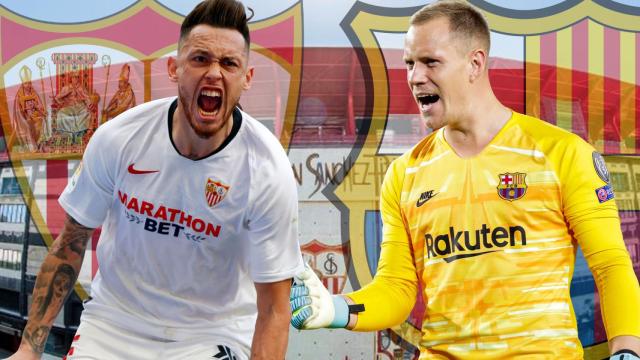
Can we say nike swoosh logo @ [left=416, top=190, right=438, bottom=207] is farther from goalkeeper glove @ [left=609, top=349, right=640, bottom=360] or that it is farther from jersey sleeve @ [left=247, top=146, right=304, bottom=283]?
goalkeeper glove @ [left=609, top=349, right=640, bottom=360]

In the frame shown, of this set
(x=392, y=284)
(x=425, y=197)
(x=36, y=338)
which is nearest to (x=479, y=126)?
(x=425, y=197)

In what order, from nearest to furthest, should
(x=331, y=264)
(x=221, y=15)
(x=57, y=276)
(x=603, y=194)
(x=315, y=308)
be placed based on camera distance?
1. (x=603, y=194)
2. (x=221, y=15)
3. (x=315, y=308)
4. (x=57, y=276)
5. (x=331, y=264)

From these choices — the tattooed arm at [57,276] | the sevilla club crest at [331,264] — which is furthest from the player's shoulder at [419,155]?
the sevilla club crest at [331,264]

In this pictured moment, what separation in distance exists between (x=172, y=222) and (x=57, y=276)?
0.60 m

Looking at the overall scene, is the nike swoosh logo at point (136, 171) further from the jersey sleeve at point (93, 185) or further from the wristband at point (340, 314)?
the wristband at point (340, 314)

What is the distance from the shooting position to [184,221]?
242 cm

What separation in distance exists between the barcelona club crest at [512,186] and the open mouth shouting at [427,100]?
407 mm

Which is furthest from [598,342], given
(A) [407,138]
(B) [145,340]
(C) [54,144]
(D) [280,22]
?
(C) [54,144]

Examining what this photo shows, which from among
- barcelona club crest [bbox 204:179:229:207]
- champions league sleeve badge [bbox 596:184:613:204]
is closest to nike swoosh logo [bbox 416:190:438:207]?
champions league sleeve badge [bbox 596:184:613:204]

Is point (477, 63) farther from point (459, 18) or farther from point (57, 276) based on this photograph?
point (57, 276)

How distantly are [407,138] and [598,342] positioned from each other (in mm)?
3215

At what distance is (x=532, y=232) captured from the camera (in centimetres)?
229

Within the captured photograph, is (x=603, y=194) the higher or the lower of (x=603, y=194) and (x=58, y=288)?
the higher

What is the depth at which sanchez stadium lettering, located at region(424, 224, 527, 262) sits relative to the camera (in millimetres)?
2307
